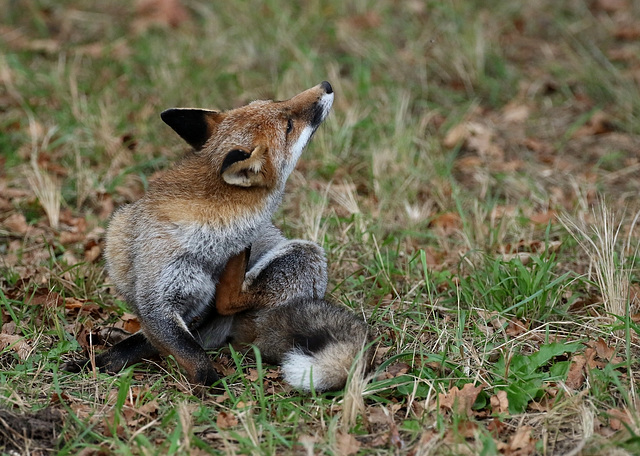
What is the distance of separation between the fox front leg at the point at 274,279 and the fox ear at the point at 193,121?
2.77ft

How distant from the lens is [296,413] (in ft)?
13.5

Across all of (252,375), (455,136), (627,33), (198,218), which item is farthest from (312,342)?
(627,33)

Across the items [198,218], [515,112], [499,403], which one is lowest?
[515,112]

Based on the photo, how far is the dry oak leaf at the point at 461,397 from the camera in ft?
13.7

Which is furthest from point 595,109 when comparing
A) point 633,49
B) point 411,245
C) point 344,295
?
point 344,295

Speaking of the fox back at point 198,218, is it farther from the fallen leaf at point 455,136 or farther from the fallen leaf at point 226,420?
the fallen leaf at point 455,136

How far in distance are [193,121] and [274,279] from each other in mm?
1168

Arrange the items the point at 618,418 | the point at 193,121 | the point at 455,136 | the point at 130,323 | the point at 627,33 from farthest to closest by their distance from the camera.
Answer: the point at 627,33, the point at 455,136, the point at 130,323, the point at 193,121, the point at 618,418

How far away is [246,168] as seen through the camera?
4617 mm

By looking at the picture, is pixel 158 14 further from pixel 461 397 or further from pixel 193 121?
pixel 461 397

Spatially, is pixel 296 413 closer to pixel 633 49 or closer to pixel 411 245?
pixel 411 245

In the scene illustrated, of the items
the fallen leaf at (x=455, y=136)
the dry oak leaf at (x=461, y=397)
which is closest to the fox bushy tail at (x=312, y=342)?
the dry oak leaf at (x=461, y=397)

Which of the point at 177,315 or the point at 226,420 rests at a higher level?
the point at 177,315

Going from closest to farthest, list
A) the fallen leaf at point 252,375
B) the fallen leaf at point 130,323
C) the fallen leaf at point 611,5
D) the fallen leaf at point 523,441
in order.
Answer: the fallen leaf at point 523,441
the fallen leaf at point 252,375
the fallen leaf at point 130,323
the fallen leaf at point 611,5
